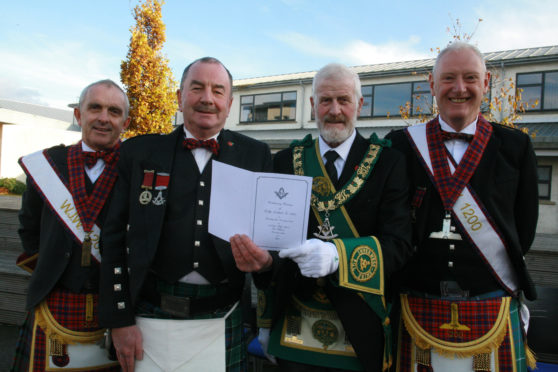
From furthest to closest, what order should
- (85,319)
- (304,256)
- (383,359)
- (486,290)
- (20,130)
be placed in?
(20,130) < (85,319) < (486,290) < (383,359) < (304,256)

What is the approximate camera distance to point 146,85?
40.5 ft

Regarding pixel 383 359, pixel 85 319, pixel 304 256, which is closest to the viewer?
pixel 304 256

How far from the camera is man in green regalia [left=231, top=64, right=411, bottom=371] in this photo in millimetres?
1766

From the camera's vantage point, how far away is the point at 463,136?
2115 mm

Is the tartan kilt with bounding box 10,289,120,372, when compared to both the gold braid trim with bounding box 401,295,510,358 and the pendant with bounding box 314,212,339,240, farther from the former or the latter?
the gold braid trim with bounding box 401,295,510,358

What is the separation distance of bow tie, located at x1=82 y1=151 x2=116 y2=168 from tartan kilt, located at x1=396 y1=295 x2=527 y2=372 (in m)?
1.94

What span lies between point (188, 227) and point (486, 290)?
5.05 feet

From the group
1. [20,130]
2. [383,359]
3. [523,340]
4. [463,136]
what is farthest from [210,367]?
[20,130]

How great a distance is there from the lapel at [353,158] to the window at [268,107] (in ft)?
57.1

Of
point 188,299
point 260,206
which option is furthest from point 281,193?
point 188,299

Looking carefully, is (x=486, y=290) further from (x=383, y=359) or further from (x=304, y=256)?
(x=304, y=256)

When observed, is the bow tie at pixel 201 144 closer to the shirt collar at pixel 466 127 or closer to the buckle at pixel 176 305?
the buckle at pixel 176 305

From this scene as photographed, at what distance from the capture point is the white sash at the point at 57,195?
2281 mm

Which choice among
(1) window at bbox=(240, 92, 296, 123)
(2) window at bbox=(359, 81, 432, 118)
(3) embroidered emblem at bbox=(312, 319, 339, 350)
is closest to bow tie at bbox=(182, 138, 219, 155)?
(3) embroidered emblem at bbox=(312, 319, 339, 350)
